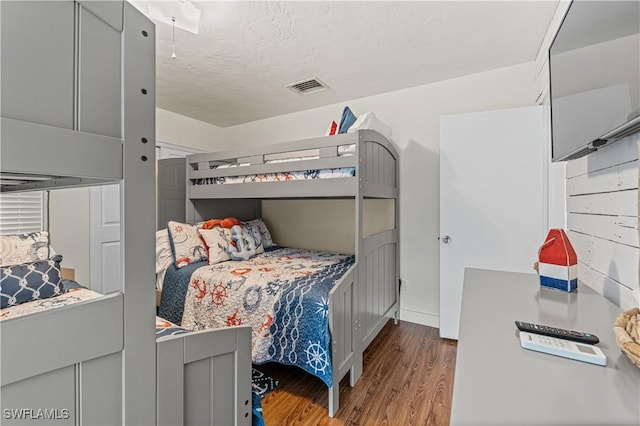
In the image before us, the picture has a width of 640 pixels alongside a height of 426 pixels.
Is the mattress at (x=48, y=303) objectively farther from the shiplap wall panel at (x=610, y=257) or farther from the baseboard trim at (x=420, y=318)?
the baseboard trim at (x=420, y=318)

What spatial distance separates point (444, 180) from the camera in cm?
248

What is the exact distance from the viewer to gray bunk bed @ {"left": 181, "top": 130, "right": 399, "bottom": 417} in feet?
5.92

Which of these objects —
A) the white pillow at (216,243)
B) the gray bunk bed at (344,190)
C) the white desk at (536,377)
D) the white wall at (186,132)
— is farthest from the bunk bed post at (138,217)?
the white wall at (186,132)

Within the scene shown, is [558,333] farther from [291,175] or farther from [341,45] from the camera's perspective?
[341,45]

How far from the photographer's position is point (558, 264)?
3.71 ft

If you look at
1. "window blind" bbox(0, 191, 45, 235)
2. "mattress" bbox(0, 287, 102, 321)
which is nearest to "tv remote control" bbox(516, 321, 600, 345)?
"mattress" bbox(0, 287, 102, 321)

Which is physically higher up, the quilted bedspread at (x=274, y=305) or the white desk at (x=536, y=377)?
the white desk at (x=536, y=377)

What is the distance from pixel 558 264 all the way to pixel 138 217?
144 cm

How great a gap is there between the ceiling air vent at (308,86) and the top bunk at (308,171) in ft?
2.60

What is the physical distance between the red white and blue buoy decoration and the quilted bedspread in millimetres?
1037

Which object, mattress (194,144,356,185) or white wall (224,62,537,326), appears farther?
white wall (224,62,537,326)

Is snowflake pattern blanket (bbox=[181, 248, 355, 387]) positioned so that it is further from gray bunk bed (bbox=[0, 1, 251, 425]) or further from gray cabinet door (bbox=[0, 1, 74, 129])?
gray cabinet door (bbox=[0, 1, 74, 129])

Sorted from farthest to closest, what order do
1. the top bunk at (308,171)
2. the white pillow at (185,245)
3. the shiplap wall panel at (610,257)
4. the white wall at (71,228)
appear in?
the white pillow at (185,245)
the white wall at (71,228)
the top bunk at (308,171)
the shiplap wall panel at (610,257)

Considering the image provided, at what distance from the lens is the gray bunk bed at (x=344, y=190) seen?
5.92ft
